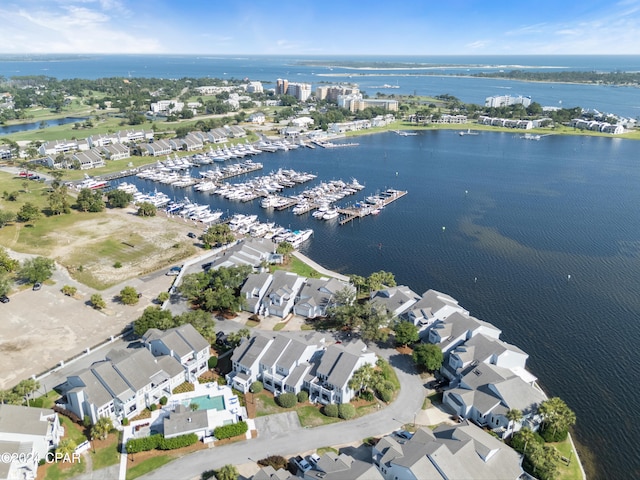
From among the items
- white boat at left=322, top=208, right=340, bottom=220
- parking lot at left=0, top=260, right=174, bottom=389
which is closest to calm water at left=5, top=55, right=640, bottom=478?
white boat at left=322, top=208, right=340, bottom=220

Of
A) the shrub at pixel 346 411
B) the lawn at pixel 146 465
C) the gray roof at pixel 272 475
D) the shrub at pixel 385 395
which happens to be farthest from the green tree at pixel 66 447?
the shrub at pixel 385 395

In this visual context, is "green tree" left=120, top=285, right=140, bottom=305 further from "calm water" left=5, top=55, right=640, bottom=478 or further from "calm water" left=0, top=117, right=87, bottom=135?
"calm water" left=0, top=117, right=87, bottom=135

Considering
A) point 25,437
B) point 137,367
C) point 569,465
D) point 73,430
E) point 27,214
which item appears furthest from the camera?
point 27,214

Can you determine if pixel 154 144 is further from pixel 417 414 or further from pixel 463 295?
pixel 417 414

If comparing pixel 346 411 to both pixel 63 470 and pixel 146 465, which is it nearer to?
pixel 146 465

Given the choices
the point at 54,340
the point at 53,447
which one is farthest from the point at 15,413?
the point at 54,340

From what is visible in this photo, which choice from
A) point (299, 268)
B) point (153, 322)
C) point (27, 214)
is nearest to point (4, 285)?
point (153, 322)
